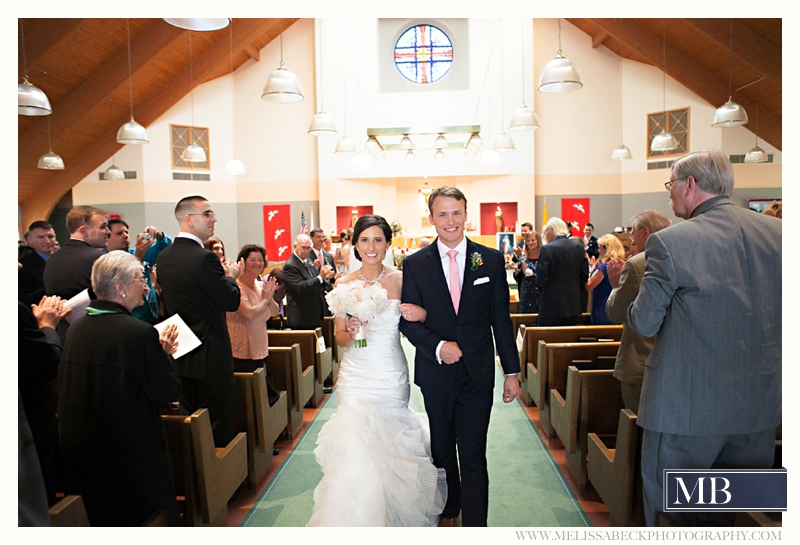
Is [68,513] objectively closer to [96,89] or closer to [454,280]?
[454,280]

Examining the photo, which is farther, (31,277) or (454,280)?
(31,277)

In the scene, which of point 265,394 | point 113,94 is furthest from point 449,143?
point 265,394

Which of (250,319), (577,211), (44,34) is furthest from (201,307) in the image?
(577,211)

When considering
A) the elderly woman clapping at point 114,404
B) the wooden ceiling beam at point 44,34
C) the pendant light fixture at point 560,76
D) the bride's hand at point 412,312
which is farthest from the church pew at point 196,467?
the wooden ceiling beam at point 44,34

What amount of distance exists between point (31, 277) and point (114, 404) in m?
3.14

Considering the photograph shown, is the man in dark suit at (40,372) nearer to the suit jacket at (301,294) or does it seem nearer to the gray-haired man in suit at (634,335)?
the gray-haired man in suit at (634,335)

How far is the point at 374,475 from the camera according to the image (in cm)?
287

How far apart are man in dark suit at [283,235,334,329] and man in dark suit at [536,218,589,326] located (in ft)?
7.22

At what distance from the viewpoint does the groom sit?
2.92 m

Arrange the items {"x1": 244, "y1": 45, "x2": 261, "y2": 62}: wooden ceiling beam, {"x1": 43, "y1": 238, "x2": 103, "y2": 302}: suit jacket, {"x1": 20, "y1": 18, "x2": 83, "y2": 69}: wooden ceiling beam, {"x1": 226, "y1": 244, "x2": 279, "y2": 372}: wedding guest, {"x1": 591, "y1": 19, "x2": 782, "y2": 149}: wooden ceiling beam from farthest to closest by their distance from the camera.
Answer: {"x1": 244, "y1": 45, "x2": 261, "y2": 62}: wooden ceiling beam, {"x1": 591, "y1": 19, "x2": 782, "y2": 149}: wooden ceiling beam, {"x1": 20, "y1": 18, "x2": 83, "y2": 69}: wooden ceiling beam, {"x1": 226, "y1": 244, "x2": 279, "y2": 372}: wedding guest, {"x1": 43, "y1": 238, "x2": 103, "y2": 302}: suit jacket

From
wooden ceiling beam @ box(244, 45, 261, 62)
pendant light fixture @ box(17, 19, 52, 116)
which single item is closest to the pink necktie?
pendant light fixture @ box(17, 19, 52, 116)

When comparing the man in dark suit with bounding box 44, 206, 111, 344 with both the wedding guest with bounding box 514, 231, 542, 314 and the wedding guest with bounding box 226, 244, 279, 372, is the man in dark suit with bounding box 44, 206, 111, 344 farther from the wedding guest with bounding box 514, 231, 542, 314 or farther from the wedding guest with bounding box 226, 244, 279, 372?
the wedding guest with bounding box 514, 231, 542, 314

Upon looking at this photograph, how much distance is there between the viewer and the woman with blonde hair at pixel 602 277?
5.26 m
